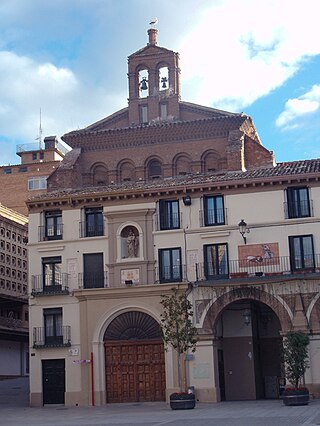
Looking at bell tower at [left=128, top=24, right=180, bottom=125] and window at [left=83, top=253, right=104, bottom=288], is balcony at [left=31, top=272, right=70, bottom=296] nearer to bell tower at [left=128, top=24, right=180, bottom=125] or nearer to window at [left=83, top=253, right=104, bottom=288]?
window at [left=83, top=253, right=104, bottom=288]

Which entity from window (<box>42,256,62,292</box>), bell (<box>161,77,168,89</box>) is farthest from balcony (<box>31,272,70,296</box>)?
bell (<box>161,77,168,89</box>)

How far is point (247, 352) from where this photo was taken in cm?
4566

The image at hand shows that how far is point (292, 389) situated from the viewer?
36.6 metres

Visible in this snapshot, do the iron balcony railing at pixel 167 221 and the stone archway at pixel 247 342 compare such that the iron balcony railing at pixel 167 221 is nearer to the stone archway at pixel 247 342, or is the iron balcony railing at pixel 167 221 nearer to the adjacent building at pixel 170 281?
the adjacent building at pixel 170 281

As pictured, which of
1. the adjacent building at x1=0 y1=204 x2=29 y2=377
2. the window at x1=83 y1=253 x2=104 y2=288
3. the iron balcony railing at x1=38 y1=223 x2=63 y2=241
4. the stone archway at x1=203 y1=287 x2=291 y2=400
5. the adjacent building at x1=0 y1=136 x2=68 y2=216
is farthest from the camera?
the adjacent building at x1=0 y1=136 x2=68 y2=216

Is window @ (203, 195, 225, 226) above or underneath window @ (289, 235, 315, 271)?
above

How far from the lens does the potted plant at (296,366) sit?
119 ft

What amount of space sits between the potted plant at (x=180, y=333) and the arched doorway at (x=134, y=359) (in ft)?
7.63

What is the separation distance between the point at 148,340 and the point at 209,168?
618 inches

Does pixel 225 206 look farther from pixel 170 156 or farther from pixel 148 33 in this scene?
pixel 148 33

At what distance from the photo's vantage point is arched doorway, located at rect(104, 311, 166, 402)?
44.4m

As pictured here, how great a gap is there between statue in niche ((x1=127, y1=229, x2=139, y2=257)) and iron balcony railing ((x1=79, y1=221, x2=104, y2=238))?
173 cm

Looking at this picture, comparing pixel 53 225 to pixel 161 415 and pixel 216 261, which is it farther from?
pixel 161 415

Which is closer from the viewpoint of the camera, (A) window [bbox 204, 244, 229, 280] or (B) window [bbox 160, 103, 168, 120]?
(A) window [bbox 204, 244, 229, 280]
